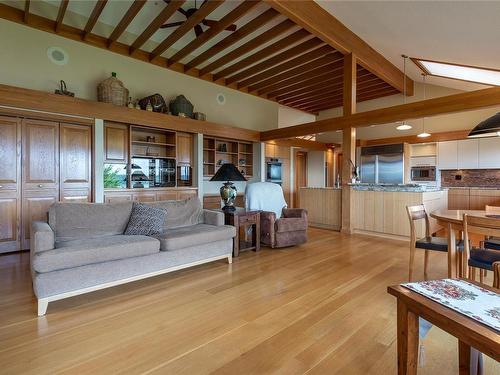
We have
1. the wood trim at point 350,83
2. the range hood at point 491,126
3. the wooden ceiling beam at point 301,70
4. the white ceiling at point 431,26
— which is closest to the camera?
the range hood at point 491,126

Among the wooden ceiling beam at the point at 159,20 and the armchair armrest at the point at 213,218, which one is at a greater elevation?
the wooden ceiling beam at the point at 159,20

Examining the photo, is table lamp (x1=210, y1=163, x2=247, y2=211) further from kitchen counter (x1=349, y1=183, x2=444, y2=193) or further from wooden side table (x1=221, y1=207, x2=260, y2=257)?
kitchen counter (x1=349, y1=183, x2=444, y2=193)

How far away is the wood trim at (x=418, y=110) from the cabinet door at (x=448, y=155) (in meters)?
3.60

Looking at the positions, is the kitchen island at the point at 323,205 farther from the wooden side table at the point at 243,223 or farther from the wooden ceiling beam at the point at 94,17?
the wooden ceiling beam at the point at 94,17

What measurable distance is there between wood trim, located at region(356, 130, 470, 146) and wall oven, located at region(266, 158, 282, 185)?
3064mm

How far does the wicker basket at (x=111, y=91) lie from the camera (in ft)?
15.0

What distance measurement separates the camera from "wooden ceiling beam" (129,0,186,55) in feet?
12.0

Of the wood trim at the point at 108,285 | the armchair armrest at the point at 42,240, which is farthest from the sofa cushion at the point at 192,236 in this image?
the armchair armrest at the point at 42,240

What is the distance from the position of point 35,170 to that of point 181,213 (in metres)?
2.45

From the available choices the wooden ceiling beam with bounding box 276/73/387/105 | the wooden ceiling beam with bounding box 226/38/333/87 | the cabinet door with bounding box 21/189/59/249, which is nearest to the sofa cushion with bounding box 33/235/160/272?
the cabinet door with bounding box 21/189/59/249

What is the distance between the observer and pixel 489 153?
6.35 metres

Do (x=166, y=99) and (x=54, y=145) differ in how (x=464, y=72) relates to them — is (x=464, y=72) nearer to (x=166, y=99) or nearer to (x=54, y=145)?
(x=166, y=99)

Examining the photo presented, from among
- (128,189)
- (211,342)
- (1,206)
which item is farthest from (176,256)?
(1,206)

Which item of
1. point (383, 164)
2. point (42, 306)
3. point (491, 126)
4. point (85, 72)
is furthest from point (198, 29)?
point (383, 164)
